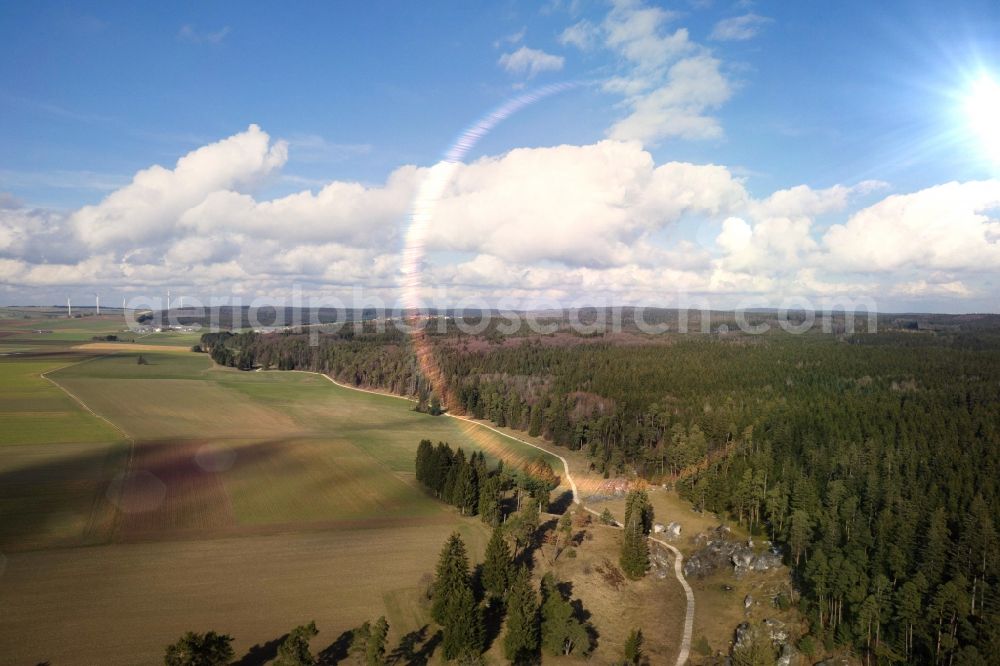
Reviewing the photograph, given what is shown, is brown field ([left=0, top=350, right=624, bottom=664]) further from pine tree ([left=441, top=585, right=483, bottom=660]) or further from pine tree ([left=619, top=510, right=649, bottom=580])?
pine tree ([left=619, top=510, right=649, bottom=580])

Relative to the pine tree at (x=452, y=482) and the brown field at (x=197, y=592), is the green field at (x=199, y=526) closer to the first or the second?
the brown field at (x=197, y=592)

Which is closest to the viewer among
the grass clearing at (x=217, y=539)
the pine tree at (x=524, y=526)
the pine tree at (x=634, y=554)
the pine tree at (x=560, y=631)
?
the grass clearing at (x=217, y=539)

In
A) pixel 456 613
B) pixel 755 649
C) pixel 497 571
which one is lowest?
pixel 755 649

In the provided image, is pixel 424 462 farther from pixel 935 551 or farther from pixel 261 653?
pixel 935 551

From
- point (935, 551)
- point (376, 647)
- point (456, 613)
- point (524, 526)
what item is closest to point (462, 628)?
point (456, 613)

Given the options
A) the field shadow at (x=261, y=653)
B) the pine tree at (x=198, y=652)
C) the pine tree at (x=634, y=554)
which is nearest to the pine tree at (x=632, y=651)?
the pine tree at (x=634, y=554)

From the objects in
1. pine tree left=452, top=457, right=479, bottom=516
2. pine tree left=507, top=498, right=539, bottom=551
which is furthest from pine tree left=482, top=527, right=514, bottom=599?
pine tree left=452, top=457, right=479, bottom=516

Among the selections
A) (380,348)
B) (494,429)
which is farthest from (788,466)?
(380,348)
